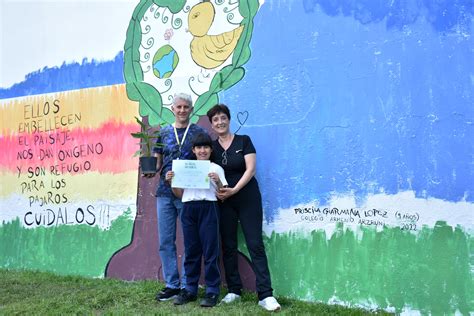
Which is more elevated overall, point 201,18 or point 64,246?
point 201,18

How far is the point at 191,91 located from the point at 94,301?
2.17 metres

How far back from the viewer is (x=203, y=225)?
408cm

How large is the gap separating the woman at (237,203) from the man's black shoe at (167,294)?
0.49 m

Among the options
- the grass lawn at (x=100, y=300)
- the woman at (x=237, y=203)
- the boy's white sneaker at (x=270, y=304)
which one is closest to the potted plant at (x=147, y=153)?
the woman at (x=237, y=203)

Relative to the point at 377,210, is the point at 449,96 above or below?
above

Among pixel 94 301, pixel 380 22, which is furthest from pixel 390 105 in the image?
pixel 94 301

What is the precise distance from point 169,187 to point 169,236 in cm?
45

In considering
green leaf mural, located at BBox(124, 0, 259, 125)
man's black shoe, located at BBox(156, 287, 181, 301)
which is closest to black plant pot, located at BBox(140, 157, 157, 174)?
green leaf mural, located at BBox(124, 0, 259, 125)

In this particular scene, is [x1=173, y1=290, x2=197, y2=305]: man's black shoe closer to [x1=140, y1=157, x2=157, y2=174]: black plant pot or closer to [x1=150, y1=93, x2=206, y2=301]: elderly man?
[x1=150, y1=93, x2=206, y2=301]: elderly man

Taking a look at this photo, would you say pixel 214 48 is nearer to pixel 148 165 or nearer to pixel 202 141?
pixel 202 141

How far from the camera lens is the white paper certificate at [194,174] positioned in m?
4.00

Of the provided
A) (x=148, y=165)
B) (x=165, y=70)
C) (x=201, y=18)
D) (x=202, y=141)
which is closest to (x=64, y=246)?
(x=148, y=165)

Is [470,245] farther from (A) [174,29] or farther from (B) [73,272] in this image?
(B) [73,272]

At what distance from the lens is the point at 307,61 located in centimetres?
430
